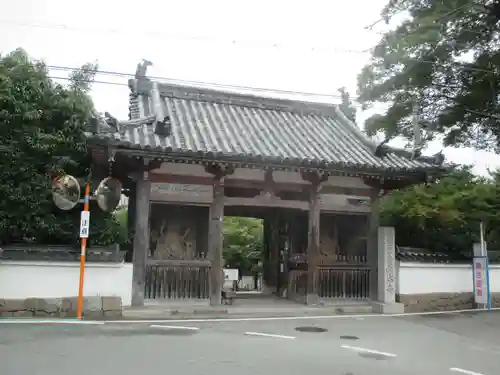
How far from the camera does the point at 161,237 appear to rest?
41.3 ft

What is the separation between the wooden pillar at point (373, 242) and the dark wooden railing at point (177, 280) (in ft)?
16.3

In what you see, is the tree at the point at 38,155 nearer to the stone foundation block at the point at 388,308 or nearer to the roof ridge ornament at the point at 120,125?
the roof ridge ornament at the point at 120,125

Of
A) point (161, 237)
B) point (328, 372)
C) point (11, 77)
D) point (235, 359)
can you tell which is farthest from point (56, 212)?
point (328, 372)

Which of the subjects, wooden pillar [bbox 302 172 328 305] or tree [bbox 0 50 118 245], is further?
wooden pillar [bbox 302 172 328 305]

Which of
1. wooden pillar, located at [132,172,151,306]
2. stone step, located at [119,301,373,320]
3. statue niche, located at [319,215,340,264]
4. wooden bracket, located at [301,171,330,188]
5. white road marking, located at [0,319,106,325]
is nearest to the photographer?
white road marking, located at [0,319,106,325]

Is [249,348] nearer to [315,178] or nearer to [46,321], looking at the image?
[46,321]

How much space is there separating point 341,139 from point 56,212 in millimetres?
8889

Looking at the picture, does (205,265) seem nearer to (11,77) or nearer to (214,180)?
(214,180)

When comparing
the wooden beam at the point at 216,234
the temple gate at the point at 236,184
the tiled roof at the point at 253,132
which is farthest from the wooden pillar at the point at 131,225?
the tiled roof at the point at 253,132

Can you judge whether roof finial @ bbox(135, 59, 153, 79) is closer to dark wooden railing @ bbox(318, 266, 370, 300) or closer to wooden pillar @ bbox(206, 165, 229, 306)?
wooden pillar @ bbox(206, 165, 229, 306)

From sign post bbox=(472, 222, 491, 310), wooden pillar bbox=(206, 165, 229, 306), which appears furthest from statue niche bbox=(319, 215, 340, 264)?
sign post bbox=(472, 222, 491, 310)

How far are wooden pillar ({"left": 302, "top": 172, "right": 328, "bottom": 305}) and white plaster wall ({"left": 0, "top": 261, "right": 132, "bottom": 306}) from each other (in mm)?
4954

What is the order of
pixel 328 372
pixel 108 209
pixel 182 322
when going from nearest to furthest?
pixel 328 372 < pixel 182 322 < pixel 108 209

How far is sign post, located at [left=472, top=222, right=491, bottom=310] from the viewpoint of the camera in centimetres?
1377
